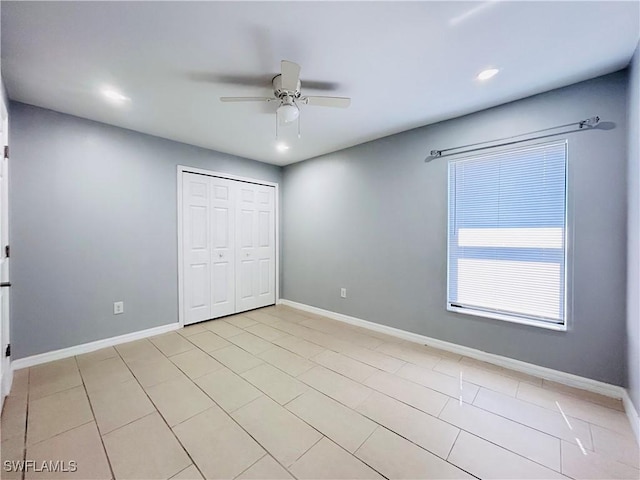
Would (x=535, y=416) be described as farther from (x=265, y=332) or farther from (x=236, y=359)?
(x=265, y=332)

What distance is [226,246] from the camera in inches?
157

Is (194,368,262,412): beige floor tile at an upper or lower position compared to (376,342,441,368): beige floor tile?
lower

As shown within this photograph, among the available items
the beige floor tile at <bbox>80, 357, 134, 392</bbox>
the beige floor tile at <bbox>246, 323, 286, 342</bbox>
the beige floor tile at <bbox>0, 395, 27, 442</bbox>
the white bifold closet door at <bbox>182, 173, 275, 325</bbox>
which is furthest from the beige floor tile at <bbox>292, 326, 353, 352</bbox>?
the beige floor tile at <bbox>0, 395, 27, 442</bbox>

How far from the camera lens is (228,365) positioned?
2.51m

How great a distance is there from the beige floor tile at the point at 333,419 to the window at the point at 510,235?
5.36 ft

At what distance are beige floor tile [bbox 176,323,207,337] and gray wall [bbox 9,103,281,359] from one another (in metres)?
0.18

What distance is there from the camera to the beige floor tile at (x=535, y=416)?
A: 165cm

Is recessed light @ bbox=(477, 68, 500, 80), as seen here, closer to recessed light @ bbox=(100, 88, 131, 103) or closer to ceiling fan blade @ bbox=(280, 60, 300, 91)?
ceiling fan blade @ bbox=(280, 60, 300, 91)

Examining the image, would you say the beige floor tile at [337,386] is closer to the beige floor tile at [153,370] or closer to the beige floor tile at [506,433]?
the beige floor tile at [506,433]

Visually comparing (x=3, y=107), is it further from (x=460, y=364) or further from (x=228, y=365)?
(x=460, y=364)

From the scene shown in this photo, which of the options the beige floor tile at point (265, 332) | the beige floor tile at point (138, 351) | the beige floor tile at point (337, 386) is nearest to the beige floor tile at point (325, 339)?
the beige floor tile at point (265, 332)

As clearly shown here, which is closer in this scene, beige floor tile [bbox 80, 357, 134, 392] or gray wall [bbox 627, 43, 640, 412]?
gray wall [bbox 627, 43, 640, 412]

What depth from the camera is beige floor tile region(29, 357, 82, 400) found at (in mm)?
2092

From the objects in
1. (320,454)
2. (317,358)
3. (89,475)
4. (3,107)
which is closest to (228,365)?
(317,358)
